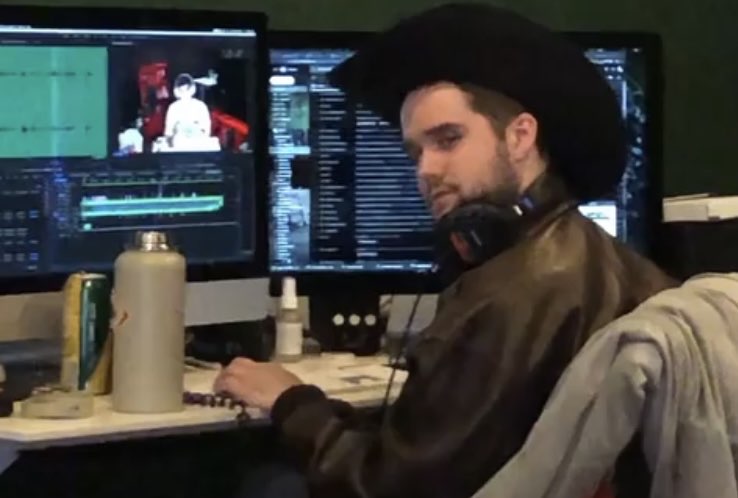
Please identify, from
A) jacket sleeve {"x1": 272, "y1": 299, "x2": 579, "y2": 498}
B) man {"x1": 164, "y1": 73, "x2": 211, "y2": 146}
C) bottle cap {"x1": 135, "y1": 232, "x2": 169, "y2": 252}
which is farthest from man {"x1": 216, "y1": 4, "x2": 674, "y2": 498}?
man {"x1": 164, "y1": 73, "x2": 211, "y2": 146}

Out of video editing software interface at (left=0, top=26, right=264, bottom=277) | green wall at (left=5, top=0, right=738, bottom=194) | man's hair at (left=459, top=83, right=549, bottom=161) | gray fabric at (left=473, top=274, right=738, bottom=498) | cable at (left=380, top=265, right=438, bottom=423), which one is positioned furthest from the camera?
green wall at (left=5, top=0, right=738, bottom=194)

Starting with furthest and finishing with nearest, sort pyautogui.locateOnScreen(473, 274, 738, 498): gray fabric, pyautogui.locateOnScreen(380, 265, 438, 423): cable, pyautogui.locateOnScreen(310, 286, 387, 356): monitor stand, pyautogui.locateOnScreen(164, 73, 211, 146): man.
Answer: pyautogui.locateOnScreen(310, 286, 387, 356): monitor stand, pyautogui.locateOnScreen(164, 73, 211, 146): man, pyautogui.locateOnScreen(380, 265, 438, 423): cable, pyautogui.locateOnScreen(473, 274, 738, 498): gray fabric

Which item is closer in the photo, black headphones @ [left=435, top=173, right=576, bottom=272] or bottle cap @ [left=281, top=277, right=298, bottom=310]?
black headphones @ [left=435, top=173, right=576, bottom=272]

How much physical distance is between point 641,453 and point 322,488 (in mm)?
413

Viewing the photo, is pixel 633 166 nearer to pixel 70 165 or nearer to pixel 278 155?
pixel 278 155

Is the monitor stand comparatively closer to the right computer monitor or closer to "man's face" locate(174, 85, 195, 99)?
the right computer monitor

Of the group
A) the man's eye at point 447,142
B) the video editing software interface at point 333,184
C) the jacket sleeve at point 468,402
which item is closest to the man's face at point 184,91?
the video editing software interface at point 333,184

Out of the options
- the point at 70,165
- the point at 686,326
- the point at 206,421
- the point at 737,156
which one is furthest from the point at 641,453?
the point at 737,156

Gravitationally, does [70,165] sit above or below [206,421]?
above

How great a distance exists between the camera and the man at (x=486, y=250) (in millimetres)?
1805

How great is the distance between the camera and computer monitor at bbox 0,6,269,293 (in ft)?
7.53

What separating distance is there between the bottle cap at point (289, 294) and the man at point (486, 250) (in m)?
0.57

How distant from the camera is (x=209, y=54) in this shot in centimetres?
248

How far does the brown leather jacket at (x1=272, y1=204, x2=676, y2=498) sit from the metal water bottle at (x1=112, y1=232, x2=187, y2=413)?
29 cm
